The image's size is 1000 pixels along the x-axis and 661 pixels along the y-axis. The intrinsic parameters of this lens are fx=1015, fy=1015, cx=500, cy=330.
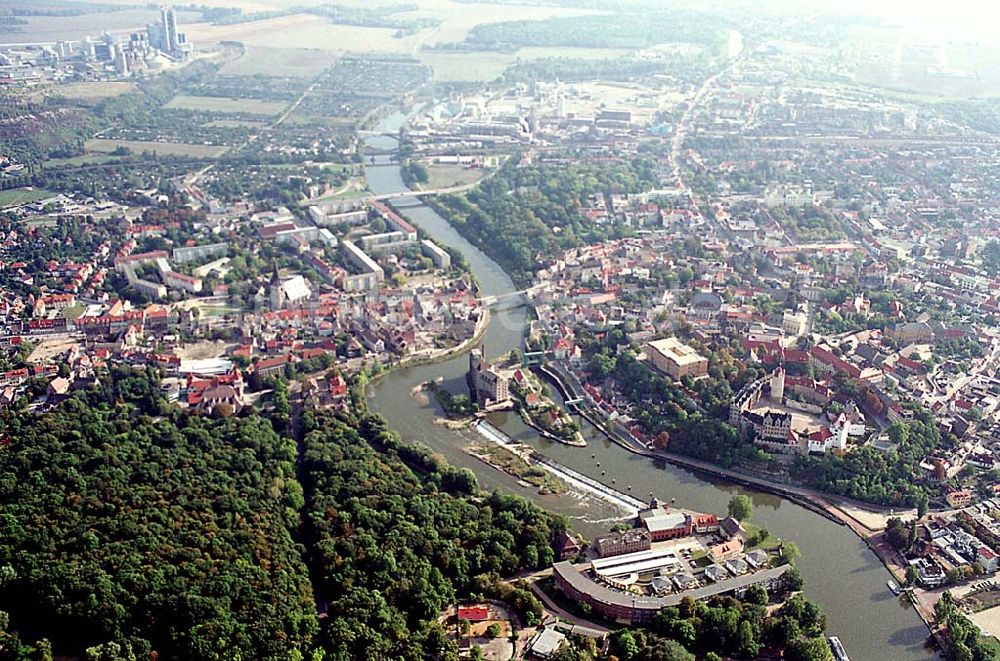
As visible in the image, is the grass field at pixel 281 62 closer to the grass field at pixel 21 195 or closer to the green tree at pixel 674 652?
the grass field at pixel 21 195

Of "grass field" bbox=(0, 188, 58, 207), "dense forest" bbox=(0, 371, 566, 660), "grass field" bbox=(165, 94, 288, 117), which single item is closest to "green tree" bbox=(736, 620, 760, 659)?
"dense forest" bbox=(0, 371, 566, 660)

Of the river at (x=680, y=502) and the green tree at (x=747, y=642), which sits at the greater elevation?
the green tree at (x=747, y=642)

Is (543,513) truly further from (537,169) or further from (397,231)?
(537,169)

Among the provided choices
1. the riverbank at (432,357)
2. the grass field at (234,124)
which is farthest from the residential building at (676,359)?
the grass field at (234,124)

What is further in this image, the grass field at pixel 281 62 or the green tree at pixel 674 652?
the grass field at pixel 281 62

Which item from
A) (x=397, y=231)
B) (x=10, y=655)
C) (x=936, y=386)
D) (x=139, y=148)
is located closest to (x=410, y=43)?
(x=139, y=148)

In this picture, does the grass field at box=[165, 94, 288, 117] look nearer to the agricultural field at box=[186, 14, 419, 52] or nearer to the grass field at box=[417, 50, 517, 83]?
the grass field at box=[417, 50, 517, 83]
